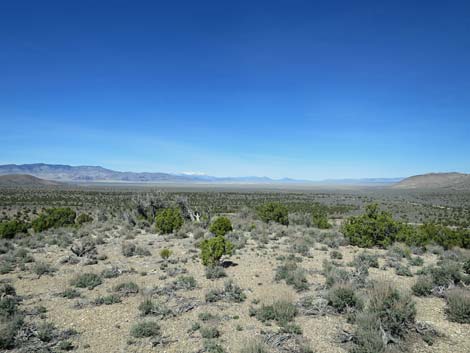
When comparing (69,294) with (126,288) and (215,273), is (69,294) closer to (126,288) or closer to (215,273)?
(126,288)

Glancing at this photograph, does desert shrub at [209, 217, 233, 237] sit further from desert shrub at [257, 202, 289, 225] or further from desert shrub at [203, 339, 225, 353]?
desert shrub at [203, 339, 225, 353]

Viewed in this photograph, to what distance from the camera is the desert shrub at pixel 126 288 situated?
1049 cm

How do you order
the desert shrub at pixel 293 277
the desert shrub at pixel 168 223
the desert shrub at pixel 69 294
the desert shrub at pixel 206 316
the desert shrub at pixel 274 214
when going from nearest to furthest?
the desert shrub at pixel 206 316 → the desert shrub at pixel 69 294 → the desert shrub at pixel 293 277 → the desert shrub at pixel 168 223 → the desert shrub at pixel 274 214

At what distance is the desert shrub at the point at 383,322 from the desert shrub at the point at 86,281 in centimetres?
889

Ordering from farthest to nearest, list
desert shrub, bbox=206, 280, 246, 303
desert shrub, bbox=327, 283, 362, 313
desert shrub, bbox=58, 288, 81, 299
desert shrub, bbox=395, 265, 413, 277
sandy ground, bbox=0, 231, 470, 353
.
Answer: desert shrub, bbox=395, 265, 413, 277, desert shrub, bbox=58, 288, 81, 299, desert shrub, bbox=206, 280, 246, 303, desert shrub, bbox=327, 283, 362, 313, sandy ground, bbox=0, 231, 470, 353

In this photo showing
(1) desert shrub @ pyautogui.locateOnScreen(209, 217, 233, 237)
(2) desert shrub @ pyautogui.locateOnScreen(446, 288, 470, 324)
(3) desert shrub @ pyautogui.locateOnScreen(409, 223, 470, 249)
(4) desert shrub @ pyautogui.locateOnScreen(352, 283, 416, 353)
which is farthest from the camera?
(1) desert shrub @ pyautogui.locateOnScreen(209, 217, 233, 237)

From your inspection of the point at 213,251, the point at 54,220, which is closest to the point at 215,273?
the point at 213,251

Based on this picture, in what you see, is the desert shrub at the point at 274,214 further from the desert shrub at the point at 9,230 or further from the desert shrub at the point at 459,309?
the desert shrub at the point at 459,309

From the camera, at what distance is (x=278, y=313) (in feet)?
27.9

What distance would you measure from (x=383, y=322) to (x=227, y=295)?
4707 mm

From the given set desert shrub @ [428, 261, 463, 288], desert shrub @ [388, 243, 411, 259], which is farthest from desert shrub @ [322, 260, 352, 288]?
desert shrub @ [388, 243, 411, 259]

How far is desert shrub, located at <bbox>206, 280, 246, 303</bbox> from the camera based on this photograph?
32.7 ft

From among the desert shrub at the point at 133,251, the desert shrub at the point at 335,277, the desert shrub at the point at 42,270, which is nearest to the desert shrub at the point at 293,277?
the desert shrub at the point at 335,277

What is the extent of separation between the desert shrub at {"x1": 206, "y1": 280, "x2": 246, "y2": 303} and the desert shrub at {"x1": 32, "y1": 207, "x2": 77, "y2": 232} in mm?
19444
